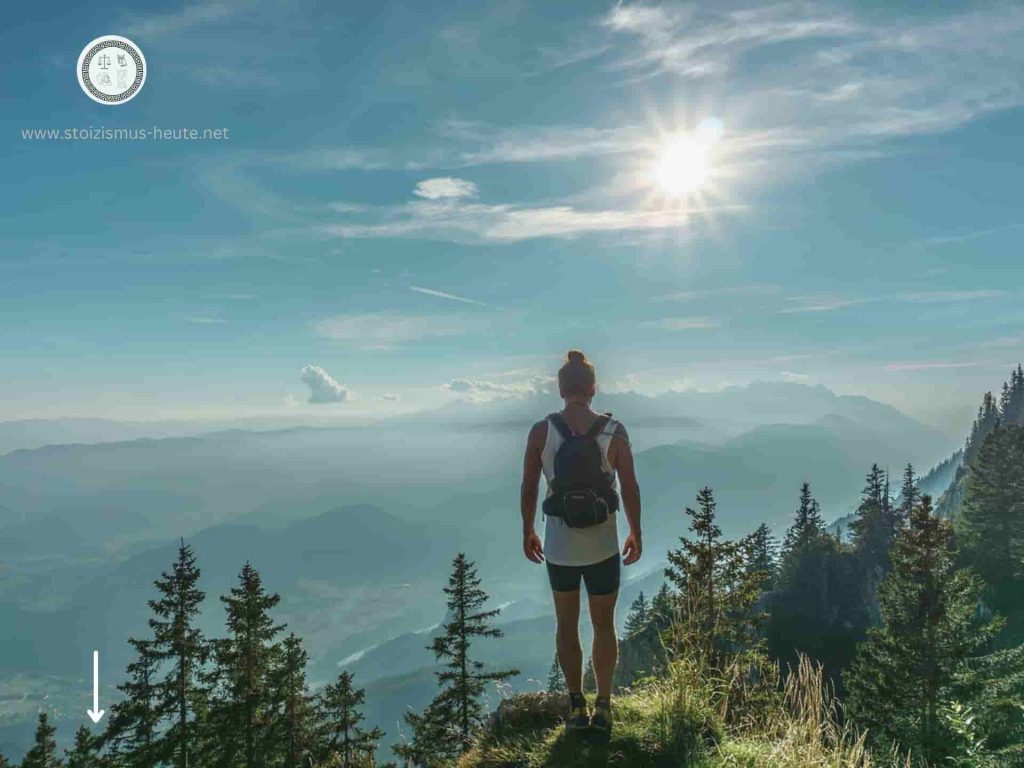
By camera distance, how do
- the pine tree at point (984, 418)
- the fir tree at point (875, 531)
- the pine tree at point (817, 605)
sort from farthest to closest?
the pine tree at point (984, 418), the fir tree at point (875, 531), the pine tree at point (817, 605)

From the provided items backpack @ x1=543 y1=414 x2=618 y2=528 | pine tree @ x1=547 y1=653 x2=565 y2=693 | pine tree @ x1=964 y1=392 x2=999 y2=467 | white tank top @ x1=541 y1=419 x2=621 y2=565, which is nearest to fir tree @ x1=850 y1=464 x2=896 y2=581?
pine tree @ x1=547 y1=653 x2=565 y2=693

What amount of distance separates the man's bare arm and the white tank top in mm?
89

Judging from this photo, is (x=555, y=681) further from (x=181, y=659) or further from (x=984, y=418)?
(x=984, y=418)

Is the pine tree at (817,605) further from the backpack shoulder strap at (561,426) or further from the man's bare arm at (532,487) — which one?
the backpack shoulder strap at (561,426)

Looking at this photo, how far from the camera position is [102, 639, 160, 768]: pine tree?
22312 millimetres

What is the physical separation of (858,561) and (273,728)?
5678cm

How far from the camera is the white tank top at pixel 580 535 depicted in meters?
6.14

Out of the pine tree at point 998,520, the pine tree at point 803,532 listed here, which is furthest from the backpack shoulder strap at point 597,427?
the pine tree at point 803,532

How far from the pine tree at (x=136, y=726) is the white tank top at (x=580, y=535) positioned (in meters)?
23.0

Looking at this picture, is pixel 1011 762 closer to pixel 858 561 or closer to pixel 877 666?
pixel 877 666

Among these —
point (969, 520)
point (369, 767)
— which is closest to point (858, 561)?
point (969, 520)

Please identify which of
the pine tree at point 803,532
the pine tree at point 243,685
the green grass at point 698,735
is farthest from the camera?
the pine tree at point 803,532

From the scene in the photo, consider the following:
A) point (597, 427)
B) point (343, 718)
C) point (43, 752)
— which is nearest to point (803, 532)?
point (343, 718)

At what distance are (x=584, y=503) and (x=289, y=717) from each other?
22.0m
